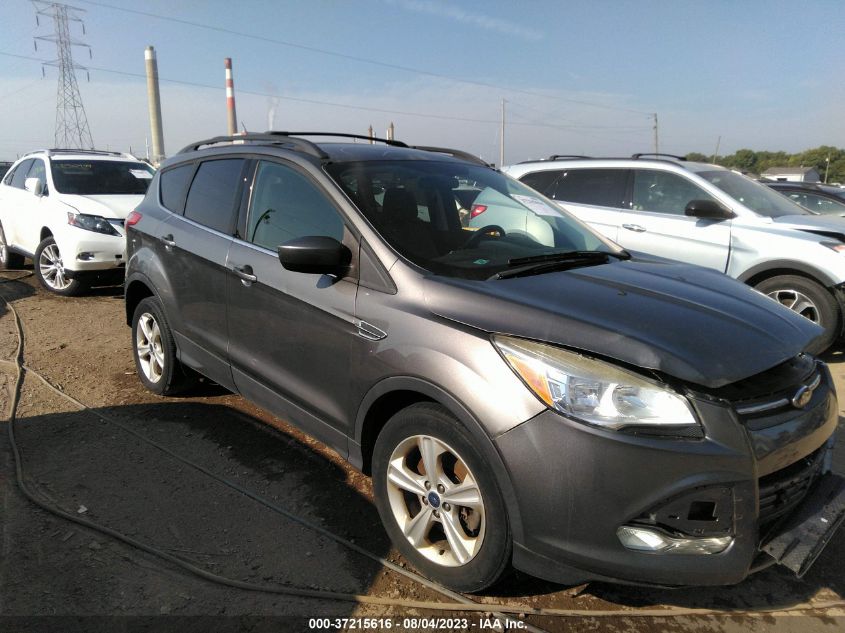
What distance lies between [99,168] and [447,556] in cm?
812

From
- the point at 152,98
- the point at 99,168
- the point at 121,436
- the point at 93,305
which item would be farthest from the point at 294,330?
the point at 152,98

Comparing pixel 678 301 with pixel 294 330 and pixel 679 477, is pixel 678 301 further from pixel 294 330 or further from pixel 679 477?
pixel 294 330

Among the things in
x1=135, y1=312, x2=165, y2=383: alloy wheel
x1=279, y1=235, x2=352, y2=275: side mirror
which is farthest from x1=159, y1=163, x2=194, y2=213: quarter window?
x1=279, y1=235, x2=352, y2=275: side mirror

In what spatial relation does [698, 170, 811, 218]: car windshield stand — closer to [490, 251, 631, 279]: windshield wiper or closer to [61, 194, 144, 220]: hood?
[490, 251, 631, 279]: windshield wiper

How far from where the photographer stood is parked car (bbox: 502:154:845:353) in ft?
18.2

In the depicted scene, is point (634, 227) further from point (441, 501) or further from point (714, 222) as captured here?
point (441, 501)

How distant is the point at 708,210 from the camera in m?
5.86

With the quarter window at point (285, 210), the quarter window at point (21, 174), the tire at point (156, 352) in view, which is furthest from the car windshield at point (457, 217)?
the quarter window at point (21, 174)

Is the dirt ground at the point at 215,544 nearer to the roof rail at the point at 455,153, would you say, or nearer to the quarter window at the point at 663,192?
the roof rail at the point at 455,153

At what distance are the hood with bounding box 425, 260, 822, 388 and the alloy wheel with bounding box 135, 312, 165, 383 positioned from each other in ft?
8.84

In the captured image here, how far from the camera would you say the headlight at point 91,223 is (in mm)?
7285

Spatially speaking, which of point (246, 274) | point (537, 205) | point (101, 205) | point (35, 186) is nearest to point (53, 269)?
point (101, 205)

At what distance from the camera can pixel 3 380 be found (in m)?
4.80

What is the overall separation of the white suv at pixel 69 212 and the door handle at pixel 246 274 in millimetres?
4667
